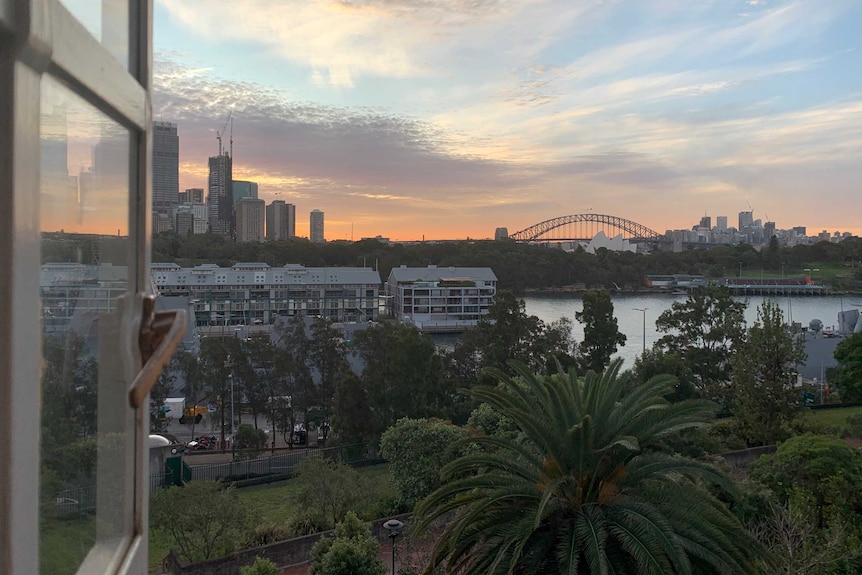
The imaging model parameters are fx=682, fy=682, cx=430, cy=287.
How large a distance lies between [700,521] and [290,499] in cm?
839

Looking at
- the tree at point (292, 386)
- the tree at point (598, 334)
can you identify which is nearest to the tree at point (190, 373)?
the tree at point (292, 386)

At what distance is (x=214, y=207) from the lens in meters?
9.77

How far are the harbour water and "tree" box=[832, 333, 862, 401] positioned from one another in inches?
403

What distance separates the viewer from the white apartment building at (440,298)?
34.6 meters

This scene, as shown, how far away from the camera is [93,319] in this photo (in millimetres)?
645

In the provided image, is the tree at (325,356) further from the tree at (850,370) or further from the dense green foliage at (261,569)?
the tree at (850,370)

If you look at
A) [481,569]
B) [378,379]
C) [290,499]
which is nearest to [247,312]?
[378,379]

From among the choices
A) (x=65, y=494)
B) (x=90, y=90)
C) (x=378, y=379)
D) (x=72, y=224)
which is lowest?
(x=378, y=379)

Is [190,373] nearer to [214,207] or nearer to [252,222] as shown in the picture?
[214,207]

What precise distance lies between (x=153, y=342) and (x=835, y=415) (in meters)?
20.0

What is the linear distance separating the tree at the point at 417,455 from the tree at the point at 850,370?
12207 mm

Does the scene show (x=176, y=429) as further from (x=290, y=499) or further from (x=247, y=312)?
(x=247, y=312)

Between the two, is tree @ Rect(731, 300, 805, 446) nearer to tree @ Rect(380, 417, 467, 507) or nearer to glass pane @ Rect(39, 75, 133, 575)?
tree @ Rect(380, 417, 467, 507)

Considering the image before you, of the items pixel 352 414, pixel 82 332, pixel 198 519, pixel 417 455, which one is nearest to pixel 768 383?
pixel 417 455
